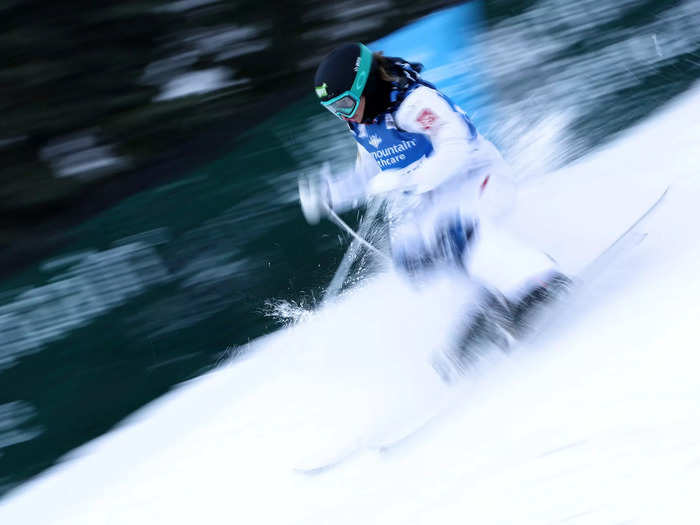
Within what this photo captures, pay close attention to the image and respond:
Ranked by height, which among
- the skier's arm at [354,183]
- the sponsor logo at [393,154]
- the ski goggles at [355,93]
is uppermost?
the ski goggles at [355,93]

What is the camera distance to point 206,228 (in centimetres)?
402

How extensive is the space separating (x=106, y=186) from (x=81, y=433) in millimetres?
1284

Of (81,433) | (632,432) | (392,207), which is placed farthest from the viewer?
(81,433)

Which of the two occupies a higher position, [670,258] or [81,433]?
[670,258]

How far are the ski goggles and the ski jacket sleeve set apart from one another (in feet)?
0.57

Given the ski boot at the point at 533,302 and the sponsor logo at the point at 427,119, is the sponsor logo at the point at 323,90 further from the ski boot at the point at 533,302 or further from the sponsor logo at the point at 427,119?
the ski boot at the point at 533,302

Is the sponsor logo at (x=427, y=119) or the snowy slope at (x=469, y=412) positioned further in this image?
the sponsor logo at (x=427, y=119)

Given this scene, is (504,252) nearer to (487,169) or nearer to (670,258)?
(487,169)

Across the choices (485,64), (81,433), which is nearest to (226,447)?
(81,433)

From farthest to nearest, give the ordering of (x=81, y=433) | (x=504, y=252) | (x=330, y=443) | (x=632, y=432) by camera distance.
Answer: (x=81, y=433) < (x=330, y=443) < (x=504, y=252) < (x=632, y=432)

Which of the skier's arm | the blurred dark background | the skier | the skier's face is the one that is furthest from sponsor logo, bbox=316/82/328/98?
the blurred dark background

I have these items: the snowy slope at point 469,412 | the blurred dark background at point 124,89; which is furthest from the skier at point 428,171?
the blurred dark background at point 124,89

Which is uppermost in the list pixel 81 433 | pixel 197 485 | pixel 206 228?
pixel 206 228

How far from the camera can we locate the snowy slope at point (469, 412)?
7.16ft
